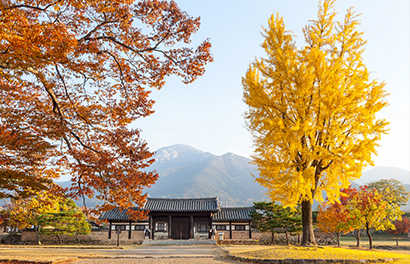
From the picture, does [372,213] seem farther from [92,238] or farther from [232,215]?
[92,238]

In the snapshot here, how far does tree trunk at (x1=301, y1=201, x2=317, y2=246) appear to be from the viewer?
10.5 metres

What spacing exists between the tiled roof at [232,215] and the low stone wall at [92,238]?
8552 millimetres

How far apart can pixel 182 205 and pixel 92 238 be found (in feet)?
33.3

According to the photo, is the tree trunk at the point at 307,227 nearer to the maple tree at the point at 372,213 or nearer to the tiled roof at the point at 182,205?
the maple tree at the point at 372,213

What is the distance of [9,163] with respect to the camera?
7719mm

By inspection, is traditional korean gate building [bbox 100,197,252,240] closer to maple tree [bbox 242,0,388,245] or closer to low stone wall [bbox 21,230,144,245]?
low stone wall [bbox 21,230,144,245]

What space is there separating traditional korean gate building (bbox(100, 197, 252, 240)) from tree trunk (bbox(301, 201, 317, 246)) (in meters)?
17.2

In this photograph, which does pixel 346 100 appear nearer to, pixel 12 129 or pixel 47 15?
pixel 47 15

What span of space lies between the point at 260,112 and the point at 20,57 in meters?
8.61

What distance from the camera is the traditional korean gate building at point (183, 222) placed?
27.6m

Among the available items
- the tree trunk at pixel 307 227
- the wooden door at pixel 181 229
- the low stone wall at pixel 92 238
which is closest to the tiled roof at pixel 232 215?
the wooden door at pixel 181 229

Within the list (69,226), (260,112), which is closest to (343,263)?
(260,112)

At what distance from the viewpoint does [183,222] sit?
28.5 metres

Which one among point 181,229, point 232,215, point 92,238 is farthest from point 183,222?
A: point 92,238
